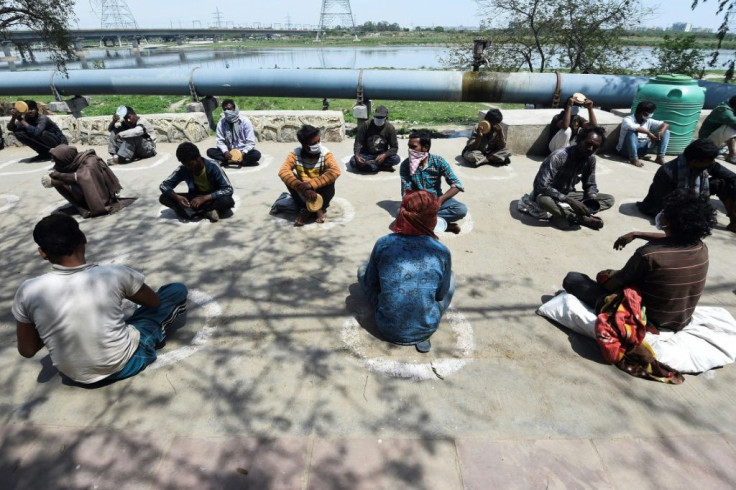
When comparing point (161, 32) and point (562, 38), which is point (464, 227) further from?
point (161, 32)

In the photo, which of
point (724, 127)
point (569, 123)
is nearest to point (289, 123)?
point (569, 123)

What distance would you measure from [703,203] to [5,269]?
6.78 metres

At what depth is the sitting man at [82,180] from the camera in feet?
18.2

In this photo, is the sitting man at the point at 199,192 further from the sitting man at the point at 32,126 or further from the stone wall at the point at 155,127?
the sitting man at the point at 32,126

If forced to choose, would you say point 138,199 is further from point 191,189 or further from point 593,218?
point 593,218

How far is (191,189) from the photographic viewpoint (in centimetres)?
546

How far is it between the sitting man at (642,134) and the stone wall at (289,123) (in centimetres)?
601

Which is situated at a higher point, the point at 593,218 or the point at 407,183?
the point at 407,183

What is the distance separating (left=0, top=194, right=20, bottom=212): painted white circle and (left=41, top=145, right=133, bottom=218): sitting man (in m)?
1.24

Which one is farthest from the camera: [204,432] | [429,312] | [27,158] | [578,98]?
[27,158]

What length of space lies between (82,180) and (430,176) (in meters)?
4.89

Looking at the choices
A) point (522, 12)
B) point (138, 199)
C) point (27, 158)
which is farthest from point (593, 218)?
point (522, 12)

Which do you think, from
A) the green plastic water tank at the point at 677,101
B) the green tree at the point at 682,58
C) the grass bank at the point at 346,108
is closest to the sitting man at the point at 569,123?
the green plastic water tank at the point at 677,101

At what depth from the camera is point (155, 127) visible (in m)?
9.22
